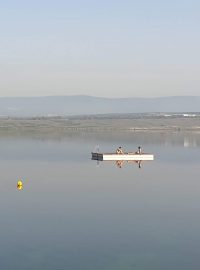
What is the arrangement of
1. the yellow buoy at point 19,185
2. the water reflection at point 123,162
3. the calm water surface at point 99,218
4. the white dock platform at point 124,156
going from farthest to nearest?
the white dock platform at point 124,156 < the water reflection at point 123,162 < the yellow buoy at point 19,185 < the calm water surface at point 99,218

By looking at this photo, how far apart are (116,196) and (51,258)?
19680 millimetres

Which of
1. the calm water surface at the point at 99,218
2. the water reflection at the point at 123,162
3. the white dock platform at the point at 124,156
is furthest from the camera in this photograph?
the white dock platform at the point at 124,156

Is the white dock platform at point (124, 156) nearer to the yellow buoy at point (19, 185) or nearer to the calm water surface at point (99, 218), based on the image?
the calm water surface at point (99, 218)

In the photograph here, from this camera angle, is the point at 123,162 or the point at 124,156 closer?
the point at 123,162

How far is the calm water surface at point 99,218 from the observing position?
3294 cm

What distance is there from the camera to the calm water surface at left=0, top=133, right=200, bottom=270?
32.9 metres

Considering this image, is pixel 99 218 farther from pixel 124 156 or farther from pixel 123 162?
pixel 124 156

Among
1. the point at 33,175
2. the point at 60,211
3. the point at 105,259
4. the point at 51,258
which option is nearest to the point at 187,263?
the point at 105,259

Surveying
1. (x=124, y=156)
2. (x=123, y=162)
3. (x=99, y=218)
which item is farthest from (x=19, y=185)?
(x=124, y=156)

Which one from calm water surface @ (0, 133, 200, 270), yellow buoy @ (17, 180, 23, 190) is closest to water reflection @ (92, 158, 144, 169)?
calm water surface @ (0, 133, 200, 270)

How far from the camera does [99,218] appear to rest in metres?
42.4

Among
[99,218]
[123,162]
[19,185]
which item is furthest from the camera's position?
[123,162]

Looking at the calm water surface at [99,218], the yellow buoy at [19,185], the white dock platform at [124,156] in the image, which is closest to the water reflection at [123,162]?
the white dock platform at [124,156]

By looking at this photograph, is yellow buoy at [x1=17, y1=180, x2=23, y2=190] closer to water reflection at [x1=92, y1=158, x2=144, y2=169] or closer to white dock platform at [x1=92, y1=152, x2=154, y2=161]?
water reflection at [x1=92, y1=158, x2=144, y2=169]
